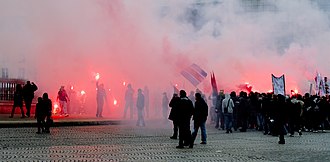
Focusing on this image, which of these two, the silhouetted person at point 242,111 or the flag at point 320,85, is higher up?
the flag at point 320,85

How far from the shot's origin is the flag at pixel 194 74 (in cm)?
2778

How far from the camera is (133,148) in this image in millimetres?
13172

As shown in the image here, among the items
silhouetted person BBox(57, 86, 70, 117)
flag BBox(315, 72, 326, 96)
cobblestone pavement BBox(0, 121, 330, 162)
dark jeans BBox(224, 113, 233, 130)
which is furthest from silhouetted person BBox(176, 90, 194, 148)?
flag BBox(315, 72, 326, 96)

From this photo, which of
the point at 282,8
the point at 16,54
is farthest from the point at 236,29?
the point at 16,54

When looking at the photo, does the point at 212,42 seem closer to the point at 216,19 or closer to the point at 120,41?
the point at 216,19

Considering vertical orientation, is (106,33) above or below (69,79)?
above

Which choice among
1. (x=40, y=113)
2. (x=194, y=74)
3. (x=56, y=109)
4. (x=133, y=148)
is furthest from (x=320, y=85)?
(x=133, y=148)

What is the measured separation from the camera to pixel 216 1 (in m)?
35.0

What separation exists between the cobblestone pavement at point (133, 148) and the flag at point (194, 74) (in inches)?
406

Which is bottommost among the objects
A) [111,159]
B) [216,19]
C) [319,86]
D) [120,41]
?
[111,159]

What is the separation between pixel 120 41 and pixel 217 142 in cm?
1249

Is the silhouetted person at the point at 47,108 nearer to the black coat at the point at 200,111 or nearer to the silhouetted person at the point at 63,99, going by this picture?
the black coat at the point at 200,111

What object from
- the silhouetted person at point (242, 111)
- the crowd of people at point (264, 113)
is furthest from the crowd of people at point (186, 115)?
the silhouetted person at point (242, 111)

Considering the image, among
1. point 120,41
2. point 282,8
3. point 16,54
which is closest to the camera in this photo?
point 16,54
